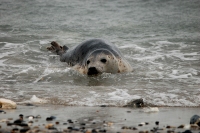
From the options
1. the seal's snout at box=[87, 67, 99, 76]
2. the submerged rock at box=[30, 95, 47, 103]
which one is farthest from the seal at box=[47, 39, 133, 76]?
the submerged rock at box=[30, 95, 47, 103]

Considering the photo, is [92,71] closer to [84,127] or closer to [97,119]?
[97,119]

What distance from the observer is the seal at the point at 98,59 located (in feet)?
31.2

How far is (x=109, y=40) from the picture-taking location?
15781 millimetres

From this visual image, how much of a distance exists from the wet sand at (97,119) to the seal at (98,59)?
330 centimetres

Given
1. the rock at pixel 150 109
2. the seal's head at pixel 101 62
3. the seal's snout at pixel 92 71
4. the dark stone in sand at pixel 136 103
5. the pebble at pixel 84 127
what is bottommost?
the pebble at pixel 84 127

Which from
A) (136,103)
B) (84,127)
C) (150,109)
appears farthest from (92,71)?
(84,127)

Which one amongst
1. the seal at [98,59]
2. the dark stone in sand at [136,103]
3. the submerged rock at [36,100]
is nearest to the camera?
the dark stone in sand at [136,103]

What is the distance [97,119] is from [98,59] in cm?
434

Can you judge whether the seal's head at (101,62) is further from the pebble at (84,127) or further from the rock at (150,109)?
the pebble at (84,127)

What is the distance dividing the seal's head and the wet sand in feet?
10.4

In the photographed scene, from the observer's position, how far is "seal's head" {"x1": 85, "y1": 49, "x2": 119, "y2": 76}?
9.40 meters

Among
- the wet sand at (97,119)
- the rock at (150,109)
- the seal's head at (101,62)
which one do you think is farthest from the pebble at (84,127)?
the seal's head at (101,62)

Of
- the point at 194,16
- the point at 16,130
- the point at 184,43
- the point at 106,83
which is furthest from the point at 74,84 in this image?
the point at 194,16

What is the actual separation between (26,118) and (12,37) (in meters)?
11.0
